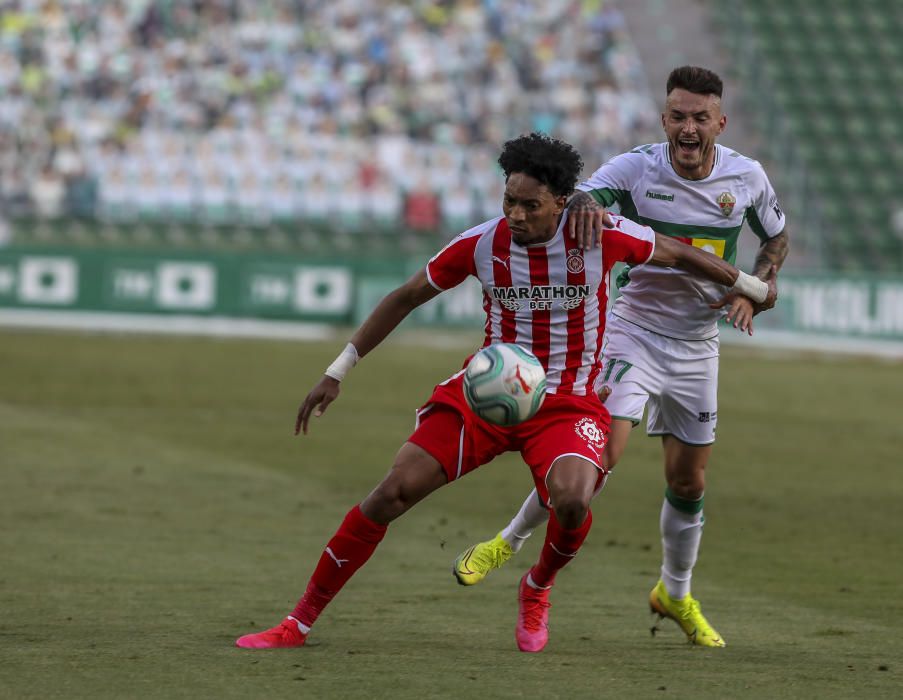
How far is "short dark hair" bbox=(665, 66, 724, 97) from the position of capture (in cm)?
726

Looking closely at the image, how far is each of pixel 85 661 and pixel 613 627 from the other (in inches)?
103

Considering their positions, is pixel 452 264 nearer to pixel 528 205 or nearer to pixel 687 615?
pixel 528 205

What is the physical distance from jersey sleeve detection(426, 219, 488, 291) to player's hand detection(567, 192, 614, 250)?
1.33 ft

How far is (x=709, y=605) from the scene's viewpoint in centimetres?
824

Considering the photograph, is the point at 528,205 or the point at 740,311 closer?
the point at 528,205

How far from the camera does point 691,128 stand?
735 centimetres

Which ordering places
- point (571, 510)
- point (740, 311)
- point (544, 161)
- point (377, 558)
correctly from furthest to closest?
point (377, 558)
point (740, 311)
point (571, 510)
point (544, 161)

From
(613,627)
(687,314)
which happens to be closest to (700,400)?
(687,314)

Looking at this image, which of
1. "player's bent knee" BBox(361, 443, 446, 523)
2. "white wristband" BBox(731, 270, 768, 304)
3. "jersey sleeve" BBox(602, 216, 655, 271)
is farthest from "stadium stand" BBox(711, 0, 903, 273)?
"player's bent knee" BBox(361, 443, 446, 523)

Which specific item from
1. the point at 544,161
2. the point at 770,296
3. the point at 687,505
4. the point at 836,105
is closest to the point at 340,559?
the point at 544,161

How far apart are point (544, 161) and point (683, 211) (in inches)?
53.7

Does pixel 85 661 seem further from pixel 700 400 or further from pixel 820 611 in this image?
pixel 820 611

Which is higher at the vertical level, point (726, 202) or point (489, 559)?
point (726, 202)

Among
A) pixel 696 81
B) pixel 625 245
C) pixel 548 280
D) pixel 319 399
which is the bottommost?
pixel 319 399
